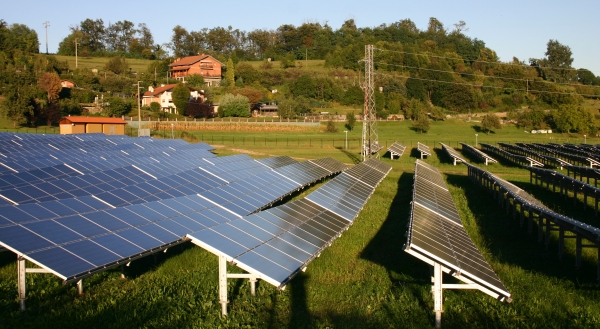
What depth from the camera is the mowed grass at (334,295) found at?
1135cm

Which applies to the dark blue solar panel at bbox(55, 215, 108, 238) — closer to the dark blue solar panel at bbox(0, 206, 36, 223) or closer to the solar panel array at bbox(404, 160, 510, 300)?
the dark blue solar panel at bbox(0, 206, 36, 223)

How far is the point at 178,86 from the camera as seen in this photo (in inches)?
3536

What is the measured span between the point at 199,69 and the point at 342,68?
30881mm

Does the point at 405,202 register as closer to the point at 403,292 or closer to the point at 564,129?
the point at 403,292

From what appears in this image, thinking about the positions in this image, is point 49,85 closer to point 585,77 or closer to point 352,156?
point 352,156

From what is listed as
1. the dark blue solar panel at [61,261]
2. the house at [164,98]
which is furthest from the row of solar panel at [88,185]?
the house at [164,98]

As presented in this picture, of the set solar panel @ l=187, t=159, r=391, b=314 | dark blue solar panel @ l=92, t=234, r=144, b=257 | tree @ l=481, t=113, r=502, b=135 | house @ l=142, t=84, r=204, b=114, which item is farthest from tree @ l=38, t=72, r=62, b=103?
dark blue solar panel @ l=92, t=234, r=144, b=257

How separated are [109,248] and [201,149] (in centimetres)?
3083

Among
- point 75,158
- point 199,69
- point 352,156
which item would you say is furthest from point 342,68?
point 75,158

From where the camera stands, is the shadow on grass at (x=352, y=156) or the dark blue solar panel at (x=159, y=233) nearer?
the dark blue solar panel at (x=159, y=233)

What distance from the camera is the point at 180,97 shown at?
87.8 metres

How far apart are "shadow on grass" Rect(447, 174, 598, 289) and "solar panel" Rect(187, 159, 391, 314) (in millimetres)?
4562

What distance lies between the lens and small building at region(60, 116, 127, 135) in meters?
56.6

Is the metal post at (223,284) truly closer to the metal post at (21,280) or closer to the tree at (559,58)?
the metal post at (21,280)
